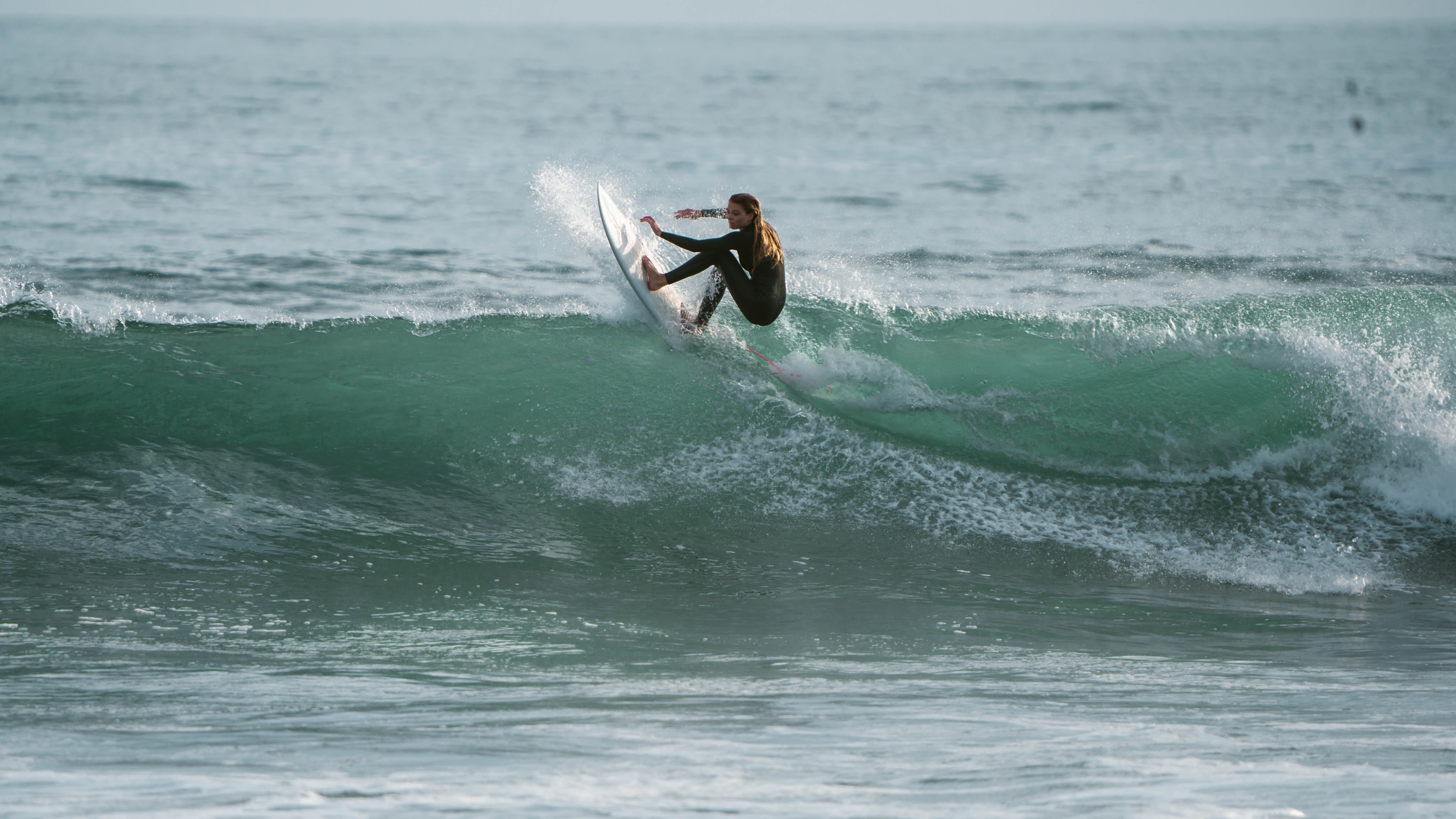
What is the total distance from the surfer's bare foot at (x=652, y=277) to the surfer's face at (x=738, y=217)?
0.81m

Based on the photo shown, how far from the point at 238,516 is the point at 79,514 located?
34.5 inches

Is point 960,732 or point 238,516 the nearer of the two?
point 960,732

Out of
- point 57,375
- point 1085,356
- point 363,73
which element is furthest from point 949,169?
point 363,73

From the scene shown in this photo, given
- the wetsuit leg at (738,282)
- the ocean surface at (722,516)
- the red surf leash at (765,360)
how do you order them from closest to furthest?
the ocean surface at (722,516)
the wetsuit leg at (738,282)
the red surf leash at (765,360)

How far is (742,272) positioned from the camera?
7363mm

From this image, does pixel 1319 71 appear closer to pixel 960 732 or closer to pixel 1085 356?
pixel 1085 356

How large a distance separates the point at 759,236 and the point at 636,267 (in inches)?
48.4

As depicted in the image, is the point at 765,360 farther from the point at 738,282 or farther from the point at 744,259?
the point at 744,259

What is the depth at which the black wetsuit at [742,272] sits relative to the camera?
723 centimetres

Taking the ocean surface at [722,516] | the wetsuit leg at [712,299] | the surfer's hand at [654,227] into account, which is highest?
the surfer's hand at [654,227]

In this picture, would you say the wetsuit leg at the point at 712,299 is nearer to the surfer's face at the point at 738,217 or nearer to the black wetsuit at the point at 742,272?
the black wetsuit at the point at 742,272

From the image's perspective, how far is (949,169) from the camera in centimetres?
2219

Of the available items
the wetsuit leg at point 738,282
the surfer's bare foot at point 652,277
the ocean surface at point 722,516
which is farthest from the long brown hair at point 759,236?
the ocean surface at point 722,516

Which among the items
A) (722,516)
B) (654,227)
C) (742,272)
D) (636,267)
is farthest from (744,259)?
(722,516)
